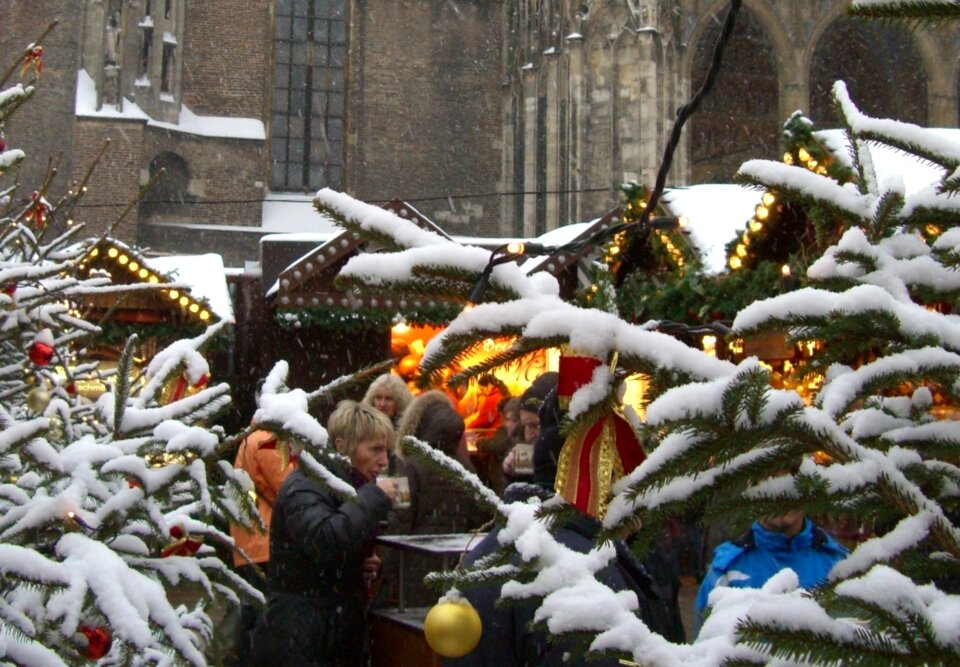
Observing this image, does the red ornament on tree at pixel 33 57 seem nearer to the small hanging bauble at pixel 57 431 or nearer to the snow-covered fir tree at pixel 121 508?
the snow-covered fir tree at pixel 121 508

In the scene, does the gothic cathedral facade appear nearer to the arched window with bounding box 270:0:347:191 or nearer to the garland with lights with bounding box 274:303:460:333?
the arched window with bounding box 270:0:347:191

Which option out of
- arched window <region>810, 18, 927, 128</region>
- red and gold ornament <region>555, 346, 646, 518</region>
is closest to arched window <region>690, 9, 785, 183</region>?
arched window <region>810, 18, 927, 128</region>

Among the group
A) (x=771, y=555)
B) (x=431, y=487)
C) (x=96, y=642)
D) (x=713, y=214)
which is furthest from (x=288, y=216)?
(x=96, y=642)

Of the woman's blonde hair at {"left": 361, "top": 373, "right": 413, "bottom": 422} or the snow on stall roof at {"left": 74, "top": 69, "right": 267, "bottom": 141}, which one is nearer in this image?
the woman's blonde hair at {"left": 361, "top": 373, "right": 413, "bottom": 422}

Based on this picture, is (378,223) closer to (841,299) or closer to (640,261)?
(841,299)

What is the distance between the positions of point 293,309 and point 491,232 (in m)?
10.8

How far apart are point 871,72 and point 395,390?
18.4 meters

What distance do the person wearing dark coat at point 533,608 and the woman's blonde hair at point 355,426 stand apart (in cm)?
184

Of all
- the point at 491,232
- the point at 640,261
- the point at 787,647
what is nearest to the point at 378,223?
the point at 787,647

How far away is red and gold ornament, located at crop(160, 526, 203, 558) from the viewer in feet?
8.59

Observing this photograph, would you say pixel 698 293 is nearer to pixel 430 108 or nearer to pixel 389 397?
pixel 389 397

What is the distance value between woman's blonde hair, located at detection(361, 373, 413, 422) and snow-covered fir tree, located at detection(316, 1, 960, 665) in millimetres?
5005

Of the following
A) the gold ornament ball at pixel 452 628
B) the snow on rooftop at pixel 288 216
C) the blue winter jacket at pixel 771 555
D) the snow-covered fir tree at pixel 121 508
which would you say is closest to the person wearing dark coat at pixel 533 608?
the snow-covered fir tree at pixel 121 508

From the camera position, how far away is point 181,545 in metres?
2.74
